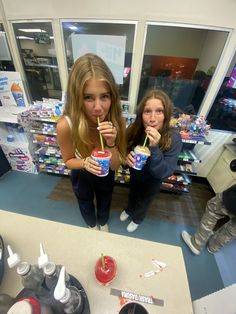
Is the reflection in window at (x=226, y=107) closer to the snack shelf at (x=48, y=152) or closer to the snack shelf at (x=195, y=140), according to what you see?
the snack shelf at (x=195, y=140)

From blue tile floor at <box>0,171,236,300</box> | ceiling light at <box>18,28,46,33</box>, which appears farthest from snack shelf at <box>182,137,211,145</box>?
ceiling light at <box>18,28,46,33</box>

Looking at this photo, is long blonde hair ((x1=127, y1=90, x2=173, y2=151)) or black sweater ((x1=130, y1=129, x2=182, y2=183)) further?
long blonde hair ((x1=127, y1=90, x2=173, y2=151))

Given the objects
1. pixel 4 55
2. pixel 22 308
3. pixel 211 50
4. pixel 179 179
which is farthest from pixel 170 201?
pixel 4 55

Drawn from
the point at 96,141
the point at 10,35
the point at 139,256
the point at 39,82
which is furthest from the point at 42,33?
the point at 139,256

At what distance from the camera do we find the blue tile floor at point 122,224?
1436 mm

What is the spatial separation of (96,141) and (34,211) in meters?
1.48

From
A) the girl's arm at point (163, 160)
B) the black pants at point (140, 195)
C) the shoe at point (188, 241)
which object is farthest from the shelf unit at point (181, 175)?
the girl's arm at point (163, 160)

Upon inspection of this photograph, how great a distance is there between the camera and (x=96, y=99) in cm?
82

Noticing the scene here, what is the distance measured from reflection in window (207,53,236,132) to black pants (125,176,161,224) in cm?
146

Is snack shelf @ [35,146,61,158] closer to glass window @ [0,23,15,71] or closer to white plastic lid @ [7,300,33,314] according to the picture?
glass window @ [0,23,15,71]

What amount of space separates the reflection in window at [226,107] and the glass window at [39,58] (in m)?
2.19

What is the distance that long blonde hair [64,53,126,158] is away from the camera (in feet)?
2.53

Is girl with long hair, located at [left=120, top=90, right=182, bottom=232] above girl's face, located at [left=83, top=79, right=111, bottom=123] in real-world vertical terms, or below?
below

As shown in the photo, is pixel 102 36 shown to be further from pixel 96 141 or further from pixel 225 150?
pixel 225 150
